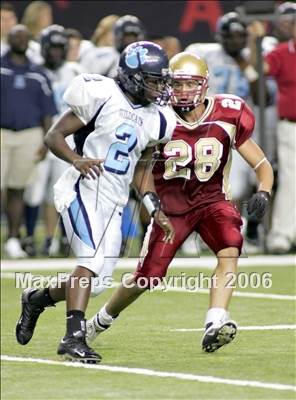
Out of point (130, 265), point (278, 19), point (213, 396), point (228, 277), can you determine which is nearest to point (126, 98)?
point (228, 277)

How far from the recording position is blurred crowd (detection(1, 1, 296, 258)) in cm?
1388

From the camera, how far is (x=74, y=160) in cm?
782

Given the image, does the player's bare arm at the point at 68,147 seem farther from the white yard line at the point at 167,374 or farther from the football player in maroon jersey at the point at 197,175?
the white yard line at the point at 167,374

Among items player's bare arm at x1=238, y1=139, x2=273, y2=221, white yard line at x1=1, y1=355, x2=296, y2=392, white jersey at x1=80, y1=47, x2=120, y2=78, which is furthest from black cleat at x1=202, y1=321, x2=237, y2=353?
white jersey at x1=80, y1=47, x2=120, y2=78

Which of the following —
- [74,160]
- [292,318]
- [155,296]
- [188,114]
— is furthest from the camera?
[155,296]

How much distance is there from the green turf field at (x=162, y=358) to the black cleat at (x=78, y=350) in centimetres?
8

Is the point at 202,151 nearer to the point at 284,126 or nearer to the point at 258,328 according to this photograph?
the point at 258,328

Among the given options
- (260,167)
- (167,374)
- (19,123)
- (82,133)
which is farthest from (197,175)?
(19,123)

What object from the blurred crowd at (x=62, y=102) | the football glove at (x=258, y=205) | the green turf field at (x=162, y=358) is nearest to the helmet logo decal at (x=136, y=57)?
the football glove at (x=258, y=205)

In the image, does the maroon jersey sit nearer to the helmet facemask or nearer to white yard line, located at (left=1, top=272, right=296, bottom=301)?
the helmet facemask

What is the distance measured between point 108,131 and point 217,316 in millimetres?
1187

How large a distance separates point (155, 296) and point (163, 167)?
295 cm

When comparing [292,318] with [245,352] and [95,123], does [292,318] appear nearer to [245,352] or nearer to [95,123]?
[245,352]

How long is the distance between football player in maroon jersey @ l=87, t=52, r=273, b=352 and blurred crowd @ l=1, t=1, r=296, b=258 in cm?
489
